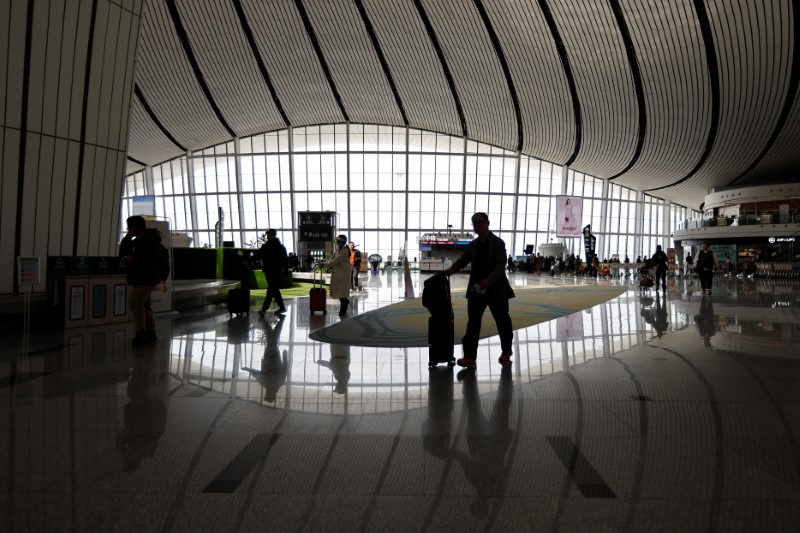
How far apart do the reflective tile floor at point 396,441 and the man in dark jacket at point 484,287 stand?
37 cm

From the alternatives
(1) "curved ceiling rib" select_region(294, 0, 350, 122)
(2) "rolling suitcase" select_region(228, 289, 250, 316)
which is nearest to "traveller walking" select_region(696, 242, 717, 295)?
(2) "rolling suitcase" select_region(228, 289, 250, 316)

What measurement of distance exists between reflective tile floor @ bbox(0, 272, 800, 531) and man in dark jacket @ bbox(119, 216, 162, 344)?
77 cm

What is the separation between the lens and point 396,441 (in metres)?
3.34

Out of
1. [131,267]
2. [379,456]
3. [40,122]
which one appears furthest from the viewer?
[40,122]

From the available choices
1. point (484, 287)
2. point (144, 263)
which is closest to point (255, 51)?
point (144, 263)

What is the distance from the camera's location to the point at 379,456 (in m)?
3.08

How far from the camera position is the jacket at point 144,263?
7.27m

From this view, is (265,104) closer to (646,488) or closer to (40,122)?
(40,122)

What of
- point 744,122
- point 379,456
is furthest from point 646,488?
point 744,122

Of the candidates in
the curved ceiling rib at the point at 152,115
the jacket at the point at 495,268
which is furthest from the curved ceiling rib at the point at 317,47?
the jacket at the point at 495,268

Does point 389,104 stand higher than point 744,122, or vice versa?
point 389,104

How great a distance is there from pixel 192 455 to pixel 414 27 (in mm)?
28139

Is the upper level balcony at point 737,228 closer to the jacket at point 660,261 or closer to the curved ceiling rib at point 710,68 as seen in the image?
the curved ceiling rib at point 710,68

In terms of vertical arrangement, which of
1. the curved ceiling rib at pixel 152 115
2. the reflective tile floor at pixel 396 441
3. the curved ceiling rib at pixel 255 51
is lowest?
the reflective tile floor at pixel 396 441
